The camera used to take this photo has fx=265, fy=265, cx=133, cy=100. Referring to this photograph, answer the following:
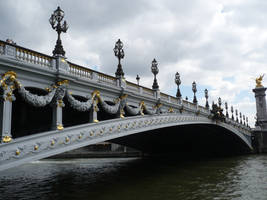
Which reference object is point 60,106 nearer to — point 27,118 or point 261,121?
point 27,118

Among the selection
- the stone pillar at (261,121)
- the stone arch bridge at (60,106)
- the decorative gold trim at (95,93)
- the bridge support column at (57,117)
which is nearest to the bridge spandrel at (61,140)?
the stone arch bridge at (60,106)

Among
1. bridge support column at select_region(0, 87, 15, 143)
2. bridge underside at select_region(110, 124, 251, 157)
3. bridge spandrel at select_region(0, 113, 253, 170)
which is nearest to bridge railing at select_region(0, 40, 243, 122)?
bridge support column at select_region(0, 87, 15, 143)

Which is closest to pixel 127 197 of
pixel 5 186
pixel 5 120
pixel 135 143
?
pixel 5 120

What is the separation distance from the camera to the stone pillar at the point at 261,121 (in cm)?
4950

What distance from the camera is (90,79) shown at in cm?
1408

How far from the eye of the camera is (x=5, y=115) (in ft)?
31.7

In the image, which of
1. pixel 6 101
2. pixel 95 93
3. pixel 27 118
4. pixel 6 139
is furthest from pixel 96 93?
pixel 6 139

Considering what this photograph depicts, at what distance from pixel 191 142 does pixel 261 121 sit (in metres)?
22.3

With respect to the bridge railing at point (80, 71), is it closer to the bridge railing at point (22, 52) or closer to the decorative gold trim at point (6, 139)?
the bridge railing at point (22, 52)

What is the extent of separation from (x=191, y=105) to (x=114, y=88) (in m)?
16.2

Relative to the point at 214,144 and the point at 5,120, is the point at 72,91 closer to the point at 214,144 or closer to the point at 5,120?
the point at 5,120

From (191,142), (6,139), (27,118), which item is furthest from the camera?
(191,142)

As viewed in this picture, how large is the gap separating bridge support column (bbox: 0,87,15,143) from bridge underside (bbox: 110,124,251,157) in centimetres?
2220

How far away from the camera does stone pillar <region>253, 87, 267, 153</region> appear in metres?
49.5
